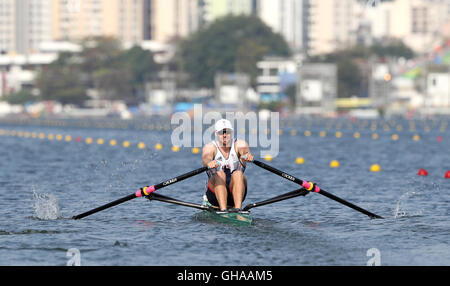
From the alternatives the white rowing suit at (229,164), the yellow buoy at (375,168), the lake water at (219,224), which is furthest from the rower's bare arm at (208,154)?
the yellow buoy at (375,168)

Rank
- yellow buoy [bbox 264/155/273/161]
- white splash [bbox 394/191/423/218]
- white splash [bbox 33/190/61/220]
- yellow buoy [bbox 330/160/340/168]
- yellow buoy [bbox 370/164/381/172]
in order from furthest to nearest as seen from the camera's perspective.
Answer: yellow buoy [bbox 264/155/273/161] < yellow buoy [bbox 330/160/340/168] < yellow buoy [bbox 370/164/381/172] < white splash [bbox 394/191/423/218] < white splash [bbox 33/190/61/220]

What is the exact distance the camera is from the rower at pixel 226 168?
76.7 ft

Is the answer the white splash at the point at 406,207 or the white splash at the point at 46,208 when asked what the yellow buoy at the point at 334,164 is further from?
the white splash at the point at 46,208

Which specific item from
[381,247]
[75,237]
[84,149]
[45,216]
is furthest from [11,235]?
[84,149]

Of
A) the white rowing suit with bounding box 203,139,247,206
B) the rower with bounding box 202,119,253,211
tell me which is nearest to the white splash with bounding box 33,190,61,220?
the rower with bounding box 202,119,253,211

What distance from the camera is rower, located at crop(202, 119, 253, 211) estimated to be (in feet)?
76.7

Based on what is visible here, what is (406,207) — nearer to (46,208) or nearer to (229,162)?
(229,162)

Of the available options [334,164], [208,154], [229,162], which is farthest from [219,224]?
[334,164]

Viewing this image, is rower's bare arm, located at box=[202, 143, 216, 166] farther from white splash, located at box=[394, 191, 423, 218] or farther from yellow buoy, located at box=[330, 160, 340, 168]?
yellow buoy, located at box=[330, 160, 340, 168]

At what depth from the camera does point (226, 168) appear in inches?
935

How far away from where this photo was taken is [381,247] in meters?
20.5

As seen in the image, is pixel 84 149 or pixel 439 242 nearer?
pixel 439 242
